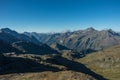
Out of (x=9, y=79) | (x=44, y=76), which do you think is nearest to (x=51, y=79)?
(x=44, y=76)

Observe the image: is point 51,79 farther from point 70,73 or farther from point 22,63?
point 22,63

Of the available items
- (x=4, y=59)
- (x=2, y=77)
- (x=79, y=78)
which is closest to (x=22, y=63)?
(x=4, y=59)

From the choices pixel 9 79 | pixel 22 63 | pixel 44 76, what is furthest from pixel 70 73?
pixel 22 63

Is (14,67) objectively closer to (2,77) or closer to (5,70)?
(5,70)

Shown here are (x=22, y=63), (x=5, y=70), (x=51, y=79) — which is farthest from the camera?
(x=22, y=63)

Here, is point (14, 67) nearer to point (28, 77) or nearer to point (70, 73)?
point (28, 77)

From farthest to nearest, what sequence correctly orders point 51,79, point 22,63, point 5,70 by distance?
point 22,63 → point 5,70 → point 51,79

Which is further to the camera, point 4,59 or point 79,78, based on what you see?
point 4,59

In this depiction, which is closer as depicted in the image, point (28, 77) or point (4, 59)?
point (28, 77)
